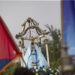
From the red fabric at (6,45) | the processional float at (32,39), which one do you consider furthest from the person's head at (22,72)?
the processional float at (32,39)

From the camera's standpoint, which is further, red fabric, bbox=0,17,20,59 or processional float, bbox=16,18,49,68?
processional float, bbox=16,18,49,68

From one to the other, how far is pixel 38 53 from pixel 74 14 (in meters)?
16.1

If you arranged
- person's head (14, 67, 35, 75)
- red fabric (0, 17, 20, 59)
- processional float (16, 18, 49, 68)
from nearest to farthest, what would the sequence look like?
1. person's head (14, 67, 35, 75)
2. red fabric (0, 17, 20, 59)
3. processional float (16, 18, 49, 68)

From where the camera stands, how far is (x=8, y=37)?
21.9 ft

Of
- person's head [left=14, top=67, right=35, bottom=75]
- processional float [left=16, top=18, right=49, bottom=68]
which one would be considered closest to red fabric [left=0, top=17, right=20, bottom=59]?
person's head [left=14, top=67, right=35, bottom=75]

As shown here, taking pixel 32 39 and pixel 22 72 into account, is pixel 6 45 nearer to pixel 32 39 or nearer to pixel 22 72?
pixel 22 72

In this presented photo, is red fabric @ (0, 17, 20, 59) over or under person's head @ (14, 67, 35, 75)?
over

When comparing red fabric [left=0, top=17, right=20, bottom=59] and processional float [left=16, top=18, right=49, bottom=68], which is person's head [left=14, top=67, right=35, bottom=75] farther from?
processional float [left=16, top=18, right=49, bottom=68]

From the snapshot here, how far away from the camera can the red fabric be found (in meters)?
6.58

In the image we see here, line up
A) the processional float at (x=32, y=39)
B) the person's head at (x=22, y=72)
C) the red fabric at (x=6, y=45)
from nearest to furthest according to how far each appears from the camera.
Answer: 1. the person's head at (x=22, y=72)
2. the red fabric at (x=6, y=45)
3. the processional float at (x=32, y=39)

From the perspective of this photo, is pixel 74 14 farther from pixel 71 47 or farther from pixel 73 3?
pixel 71 47

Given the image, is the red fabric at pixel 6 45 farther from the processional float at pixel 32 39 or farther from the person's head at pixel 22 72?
the processional float at pixel 32 39

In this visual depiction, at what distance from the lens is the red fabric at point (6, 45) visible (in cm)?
658

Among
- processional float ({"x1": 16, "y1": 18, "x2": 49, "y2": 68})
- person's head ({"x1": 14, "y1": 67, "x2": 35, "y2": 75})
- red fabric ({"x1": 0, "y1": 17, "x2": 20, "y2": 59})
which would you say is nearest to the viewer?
person's head ({"x1": 14, "y1": 67, "x2": 35, "y2": 75})
